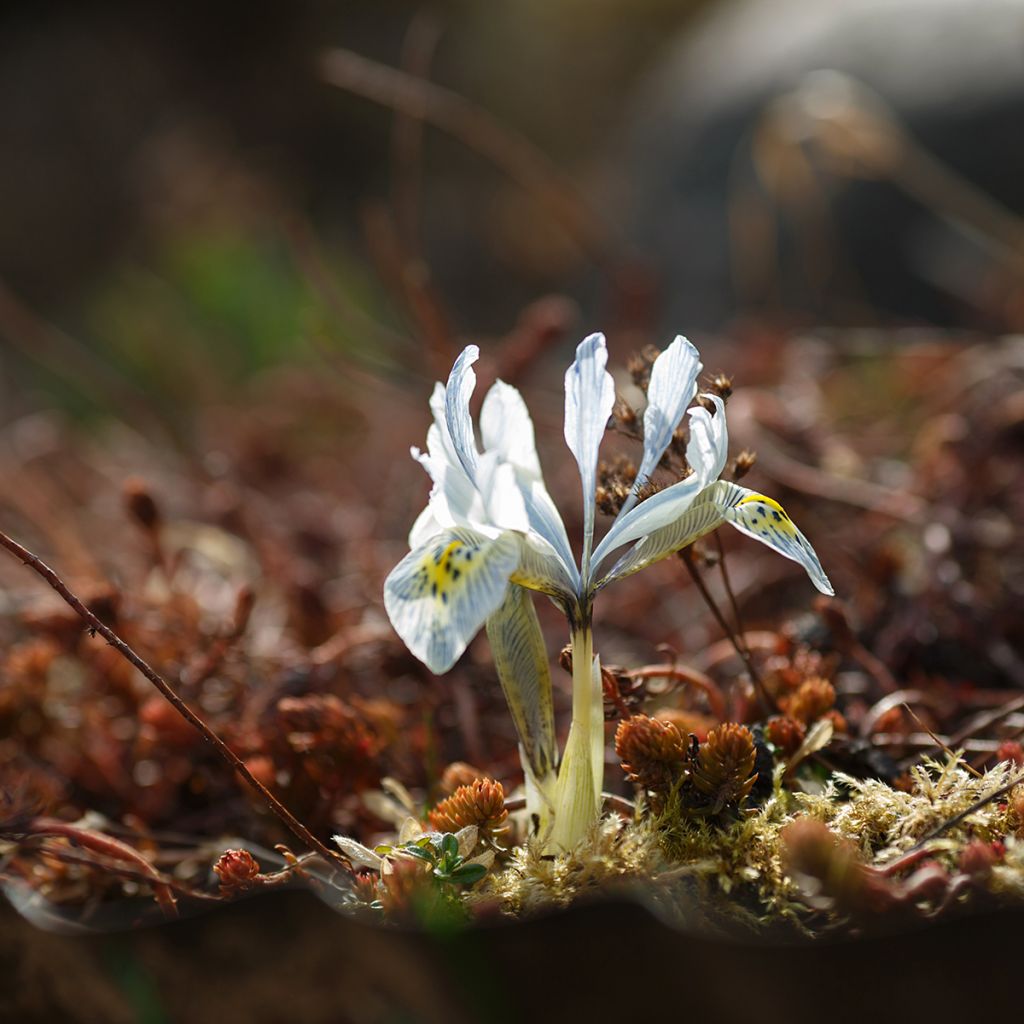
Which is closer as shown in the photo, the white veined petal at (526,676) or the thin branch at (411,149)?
the white veined petal at (526,676)

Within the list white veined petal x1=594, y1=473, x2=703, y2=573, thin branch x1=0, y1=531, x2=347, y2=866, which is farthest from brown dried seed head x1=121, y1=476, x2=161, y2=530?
white veined petal x1=594, y1=473, x2=703, y2=573

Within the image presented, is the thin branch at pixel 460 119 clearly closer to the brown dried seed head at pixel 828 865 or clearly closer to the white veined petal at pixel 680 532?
the white veined petal at pixel 680 532

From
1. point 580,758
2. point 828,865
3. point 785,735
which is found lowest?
point 828,865

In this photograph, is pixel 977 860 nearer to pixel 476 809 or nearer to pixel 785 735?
pixel 785 735

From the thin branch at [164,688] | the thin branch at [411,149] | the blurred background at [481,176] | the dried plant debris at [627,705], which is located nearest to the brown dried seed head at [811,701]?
the dried plant debris at [627,705]

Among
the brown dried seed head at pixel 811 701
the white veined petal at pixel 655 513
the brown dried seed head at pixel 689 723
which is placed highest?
the white veined petal at pixel 655 513

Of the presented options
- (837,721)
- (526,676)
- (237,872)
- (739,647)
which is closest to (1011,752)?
(837,721)
